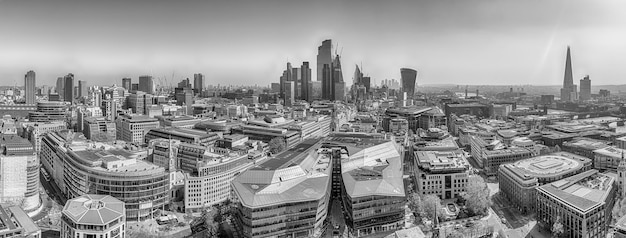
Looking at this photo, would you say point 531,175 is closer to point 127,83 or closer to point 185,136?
point 185,136

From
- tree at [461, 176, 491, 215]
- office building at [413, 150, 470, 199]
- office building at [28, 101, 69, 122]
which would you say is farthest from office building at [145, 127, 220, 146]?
tree at [461, 176, 491, 215]

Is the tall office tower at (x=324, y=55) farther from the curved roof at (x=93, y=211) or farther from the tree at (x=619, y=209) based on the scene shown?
the curved roof at (x=93, y=211)

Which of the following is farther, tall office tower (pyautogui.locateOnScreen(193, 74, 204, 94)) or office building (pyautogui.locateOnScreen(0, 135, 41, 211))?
tall office tower (pyautogui.locateOnScreen(193, 74, 204, 94))

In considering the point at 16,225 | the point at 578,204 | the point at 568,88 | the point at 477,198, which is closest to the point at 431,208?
the point at 477,198

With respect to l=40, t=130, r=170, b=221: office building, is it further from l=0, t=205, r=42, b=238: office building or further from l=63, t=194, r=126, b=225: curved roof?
l=0, t=205, r=42, b=238: office building

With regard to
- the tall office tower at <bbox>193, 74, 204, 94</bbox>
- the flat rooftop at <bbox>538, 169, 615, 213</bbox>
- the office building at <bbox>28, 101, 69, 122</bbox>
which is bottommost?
the flat rooftop at <bbox>538, 169, 615, 213</bbox>

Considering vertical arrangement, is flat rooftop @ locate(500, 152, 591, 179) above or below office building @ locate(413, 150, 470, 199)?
above

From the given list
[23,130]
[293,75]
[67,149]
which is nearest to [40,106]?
[23,130]
